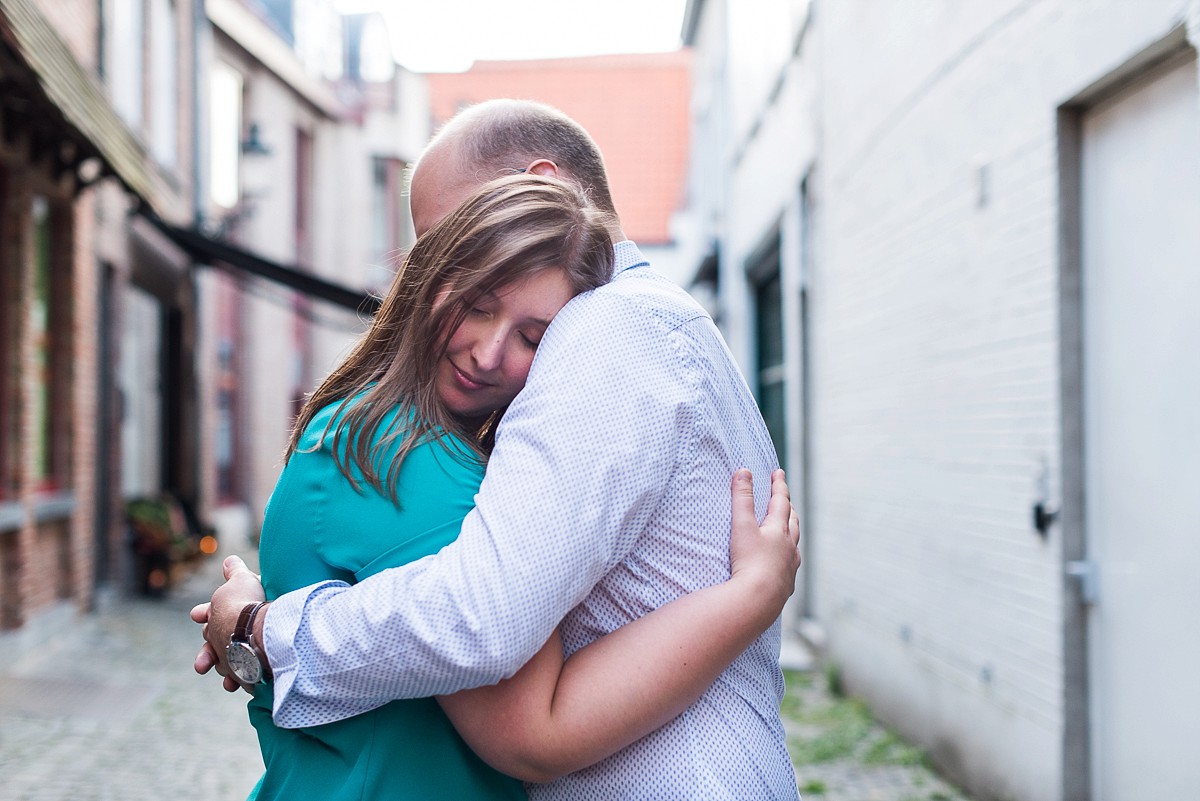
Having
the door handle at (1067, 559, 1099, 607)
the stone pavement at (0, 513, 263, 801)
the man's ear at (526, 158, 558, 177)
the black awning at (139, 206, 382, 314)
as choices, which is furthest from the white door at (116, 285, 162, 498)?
the man's ear at (526, 158, 558, 177)

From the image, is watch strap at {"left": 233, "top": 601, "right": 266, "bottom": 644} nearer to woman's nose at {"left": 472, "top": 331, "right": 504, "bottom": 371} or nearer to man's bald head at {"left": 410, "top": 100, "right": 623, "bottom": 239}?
woman's nose at {"left": 472, "top": 331, "right": 504, "bottom": 371}

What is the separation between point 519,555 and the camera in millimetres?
1320

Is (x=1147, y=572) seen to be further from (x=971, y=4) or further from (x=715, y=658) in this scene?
(x=715, y=658)

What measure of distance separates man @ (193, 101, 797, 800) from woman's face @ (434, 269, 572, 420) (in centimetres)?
6

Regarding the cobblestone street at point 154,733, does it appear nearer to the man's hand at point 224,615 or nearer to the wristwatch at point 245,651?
the man's hand at point 224,615

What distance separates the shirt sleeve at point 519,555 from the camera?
1321 millimetres

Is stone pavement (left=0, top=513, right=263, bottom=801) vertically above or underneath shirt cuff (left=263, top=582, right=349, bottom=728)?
underneath

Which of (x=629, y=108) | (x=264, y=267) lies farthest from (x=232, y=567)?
(x=629, y=108)

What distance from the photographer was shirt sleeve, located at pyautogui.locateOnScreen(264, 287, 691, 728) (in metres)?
1.32

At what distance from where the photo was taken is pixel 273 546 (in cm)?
154

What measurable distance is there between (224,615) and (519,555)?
0.48 m

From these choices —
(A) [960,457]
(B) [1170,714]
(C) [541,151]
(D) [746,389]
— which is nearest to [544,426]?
(D) [746,389]

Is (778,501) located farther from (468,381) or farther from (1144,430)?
(1144,430)

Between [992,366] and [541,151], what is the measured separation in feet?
11.8
